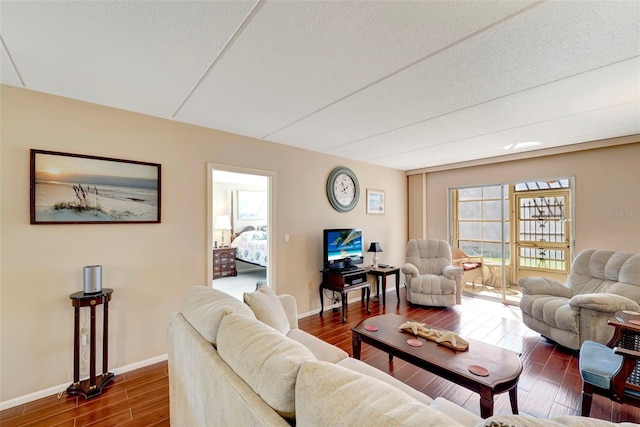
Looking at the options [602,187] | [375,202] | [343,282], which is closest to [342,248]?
[343,282]

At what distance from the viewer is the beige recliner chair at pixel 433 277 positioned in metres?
4.09

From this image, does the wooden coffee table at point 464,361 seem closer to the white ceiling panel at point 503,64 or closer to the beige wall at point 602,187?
the white ceiling panel at point 503,64

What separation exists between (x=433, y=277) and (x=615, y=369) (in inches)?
101

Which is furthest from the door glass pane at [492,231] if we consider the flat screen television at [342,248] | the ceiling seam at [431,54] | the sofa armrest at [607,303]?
the ceiling seam at [431,54]

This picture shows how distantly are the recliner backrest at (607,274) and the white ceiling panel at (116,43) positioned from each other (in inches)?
161

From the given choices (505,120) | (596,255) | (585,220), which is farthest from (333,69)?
(585,220)

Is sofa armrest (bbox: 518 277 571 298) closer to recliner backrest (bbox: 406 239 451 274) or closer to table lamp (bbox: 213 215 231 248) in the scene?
recliner backrest (bbox: 406 239 451 274)

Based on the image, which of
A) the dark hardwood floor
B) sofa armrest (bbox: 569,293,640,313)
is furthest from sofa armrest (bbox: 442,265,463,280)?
sofa armrest (bbox: 569,293,640,313)

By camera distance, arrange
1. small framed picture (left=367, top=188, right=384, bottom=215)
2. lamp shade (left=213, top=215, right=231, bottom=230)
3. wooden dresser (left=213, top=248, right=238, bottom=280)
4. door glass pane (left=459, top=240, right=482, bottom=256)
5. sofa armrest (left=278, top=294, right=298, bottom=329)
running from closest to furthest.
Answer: sofa armrest (left=278, top=294, right=298, bottom=329) < small framed picture (left=367, top=188, right=384, bottom=215) < door glass pane (left=459, top=240, right=482, bottom=256) < wooden dresser (left=213, top=248, right=238, bottom=280) < lamp shade (left=213, top=215, right=231, bottom=230)

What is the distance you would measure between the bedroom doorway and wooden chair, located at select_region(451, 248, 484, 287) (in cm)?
360

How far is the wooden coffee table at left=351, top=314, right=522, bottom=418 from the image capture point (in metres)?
1.54

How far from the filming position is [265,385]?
2.90 ft

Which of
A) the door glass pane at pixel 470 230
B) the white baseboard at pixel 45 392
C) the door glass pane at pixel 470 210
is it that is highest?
the door glass pane at pixel 470 210

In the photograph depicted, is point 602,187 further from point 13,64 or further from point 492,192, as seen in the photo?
point 13,64
